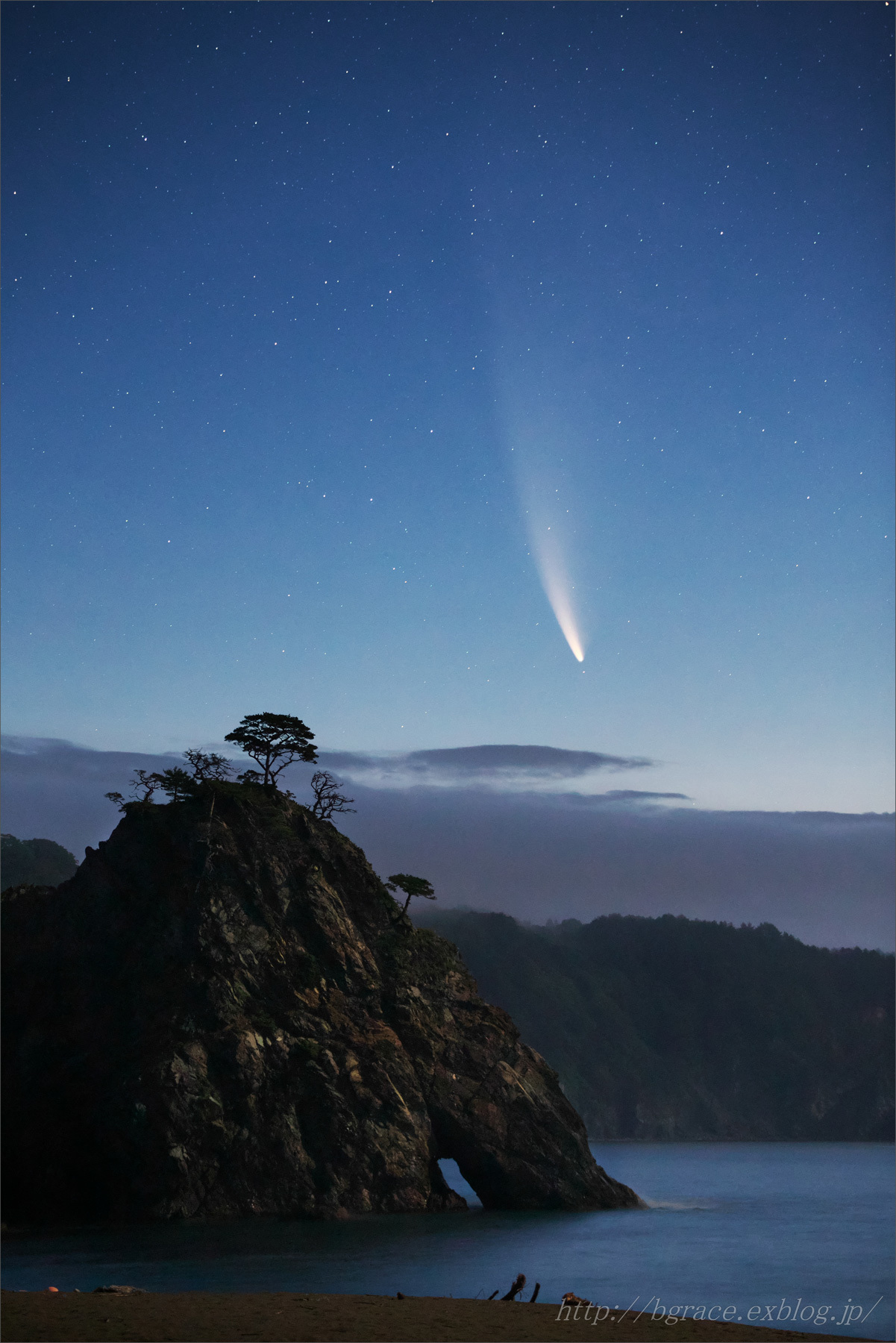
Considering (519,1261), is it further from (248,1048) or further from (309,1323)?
(309,1323)

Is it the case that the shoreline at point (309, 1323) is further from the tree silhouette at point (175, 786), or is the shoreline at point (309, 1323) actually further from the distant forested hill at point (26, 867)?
the distant forested hill at point (26, 867)

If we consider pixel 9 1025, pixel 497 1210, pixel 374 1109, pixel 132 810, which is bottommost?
pixel 497 1210

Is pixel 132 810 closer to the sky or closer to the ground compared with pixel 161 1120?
closer to the sky

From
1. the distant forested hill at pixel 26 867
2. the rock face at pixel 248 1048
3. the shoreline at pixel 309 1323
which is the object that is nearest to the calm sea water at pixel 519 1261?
the rock face at pixel 248 1048

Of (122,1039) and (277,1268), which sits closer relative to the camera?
(277,1268)

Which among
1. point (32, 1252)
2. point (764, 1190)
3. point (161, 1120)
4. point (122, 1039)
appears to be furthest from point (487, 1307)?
point (764, 1190)

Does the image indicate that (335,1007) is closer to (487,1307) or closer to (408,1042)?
(408,1042)

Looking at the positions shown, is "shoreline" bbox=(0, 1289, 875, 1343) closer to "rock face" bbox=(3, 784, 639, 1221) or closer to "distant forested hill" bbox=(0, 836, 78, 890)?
"rock face" bbox=(3, 784, 639, 1221)
